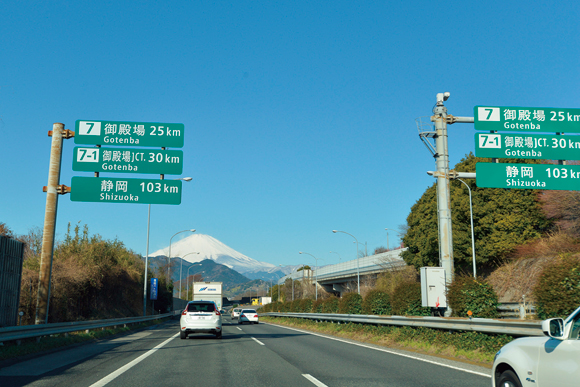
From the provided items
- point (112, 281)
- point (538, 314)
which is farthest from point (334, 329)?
point (112, 281)

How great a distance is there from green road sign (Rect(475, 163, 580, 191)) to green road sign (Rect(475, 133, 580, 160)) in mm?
412

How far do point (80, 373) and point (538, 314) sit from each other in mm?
9955

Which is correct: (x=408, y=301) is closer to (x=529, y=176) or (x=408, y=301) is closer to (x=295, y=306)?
(x=529, y=176)

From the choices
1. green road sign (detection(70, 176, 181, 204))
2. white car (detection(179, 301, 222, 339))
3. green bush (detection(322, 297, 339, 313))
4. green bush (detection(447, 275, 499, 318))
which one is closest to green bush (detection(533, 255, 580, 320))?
green bush (detection(447, 275, 499, 318))

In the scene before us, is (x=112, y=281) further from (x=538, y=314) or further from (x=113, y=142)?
(x=538, y=314)

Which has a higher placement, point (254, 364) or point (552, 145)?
point (552, 145)

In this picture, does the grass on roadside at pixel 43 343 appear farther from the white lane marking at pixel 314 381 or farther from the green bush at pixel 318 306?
the green bush at pixel 318 306

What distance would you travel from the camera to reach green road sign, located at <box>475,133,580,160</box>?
1747 cm

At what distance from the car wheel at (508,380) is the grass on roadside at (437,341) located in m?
5.57

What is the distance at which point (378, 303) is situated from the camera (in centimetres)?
2131

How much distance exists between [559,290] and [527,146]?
9062 millimetres

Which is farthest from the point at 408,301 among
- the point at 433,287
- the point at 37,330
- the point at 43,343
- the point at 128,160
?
the point at 37,330

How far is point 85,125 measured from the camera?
19297mm

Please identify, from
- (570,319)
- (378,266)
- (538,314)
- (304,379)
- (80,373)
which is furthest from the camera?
(378,266)
